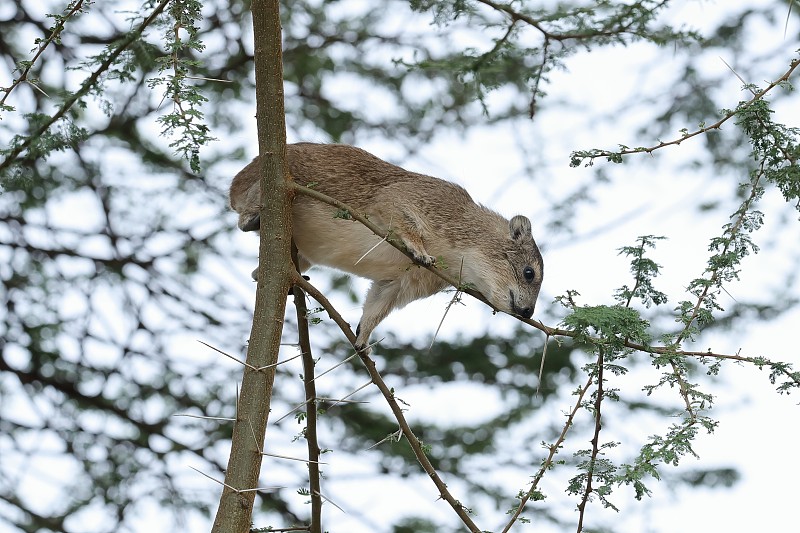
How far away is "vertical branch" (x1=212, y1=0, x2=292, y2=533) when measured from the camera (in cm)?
263

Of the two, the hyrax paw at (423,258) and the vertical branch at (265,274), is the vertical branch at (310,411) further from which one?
the hyrax paw at (423,258)

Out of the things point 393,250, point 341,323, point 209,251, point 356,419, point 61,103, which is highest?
point 209,251

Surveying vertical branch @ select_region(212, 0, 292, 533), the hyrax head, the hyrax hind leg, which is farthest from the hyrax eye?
vertical branch @ select_region(212, 0, 292, 533)

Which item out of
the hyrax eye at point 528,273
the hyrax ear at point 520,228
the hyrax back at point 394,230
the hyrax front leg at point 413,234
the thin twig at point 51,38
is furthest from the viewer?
the hyrax ear at point 520,228

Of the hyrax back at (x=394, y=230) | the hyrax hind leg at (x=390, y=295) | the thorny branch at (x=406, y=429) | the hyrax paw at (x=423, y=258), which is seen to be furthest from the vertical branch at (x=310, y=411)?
the hyrax hind leg at (x=390, y=295)

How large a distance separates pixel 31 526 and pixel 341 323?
324 cm

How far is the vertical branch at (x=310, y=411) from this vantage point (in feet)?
9.57

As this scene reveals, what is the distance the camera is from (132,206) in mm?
5945

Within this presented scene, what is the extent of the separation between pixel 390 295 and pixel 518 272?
1.84 ft

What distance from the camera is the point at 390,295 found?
3.98 metres

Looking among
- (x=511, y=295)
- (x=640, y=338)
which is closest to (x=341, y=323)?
(x=640, y=338)

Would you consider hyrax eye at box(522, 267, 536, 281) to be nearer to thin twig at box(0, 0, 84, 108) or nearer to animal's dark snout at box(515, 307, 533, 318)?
animal's dark snout at box(515, 307, 533, 318)

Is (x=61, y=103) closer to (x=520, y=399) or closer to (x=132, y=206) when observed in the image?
(x=132, y=206)

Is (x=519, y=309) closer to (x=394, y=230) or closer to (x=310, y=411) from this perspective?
(x=394, y=230)
